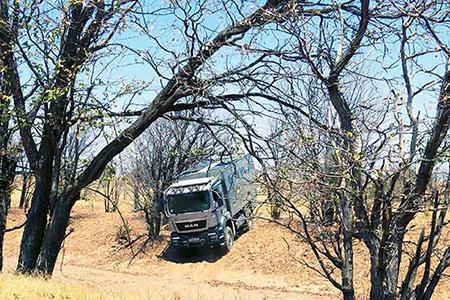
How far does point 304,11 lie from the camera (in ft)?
21.1

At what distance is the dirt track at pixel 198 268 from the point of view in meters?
17.6

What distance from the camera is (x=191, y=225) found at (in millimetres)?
20438

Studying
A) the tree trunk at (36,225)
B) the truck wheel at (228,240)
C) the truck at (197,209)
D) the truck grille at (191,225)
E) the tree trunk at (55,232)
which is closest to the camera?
the tree trunk at (55,232)

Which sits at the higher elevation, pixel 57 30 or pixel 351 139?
pixel 57 30

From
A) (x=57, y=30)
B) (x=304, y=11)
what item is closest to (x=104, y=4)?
(x=57, y=30)

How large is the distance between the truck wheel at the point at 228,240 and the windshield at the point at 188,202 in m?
1.67

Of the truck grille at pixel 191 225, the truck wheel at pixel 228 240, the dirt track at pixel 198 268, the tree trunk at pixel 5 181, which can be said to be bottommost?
the dirt track at pixel 198 268

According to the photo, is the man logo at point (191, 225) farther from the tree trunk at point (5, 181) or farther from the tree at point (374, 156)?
the tree at point (374, 156)

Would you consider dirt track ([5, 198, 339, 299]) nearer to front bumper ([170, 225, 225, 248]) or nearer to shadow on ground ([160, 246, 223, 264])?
shadow on ground ([160, 246, 223, 264])

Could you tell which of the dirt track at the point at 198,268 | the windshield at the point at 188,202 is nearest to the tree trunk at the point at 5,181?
the dirt track at the point at 198,268

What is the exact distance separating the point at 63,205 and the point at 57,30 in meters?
2.92

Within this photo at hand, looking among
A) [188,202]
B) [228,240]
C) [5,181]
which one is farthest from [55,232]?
[228,240]

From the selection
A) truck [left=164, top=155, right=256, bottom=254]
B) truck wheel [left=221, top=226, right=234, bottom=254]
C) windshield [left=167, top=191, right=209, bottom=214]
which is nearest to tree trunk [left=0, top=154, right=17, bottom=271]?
truck [left=164, top=155, right=256, bottom=254]

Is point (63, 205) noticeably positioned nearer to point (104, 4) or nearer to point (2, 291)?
point (2, 291)
